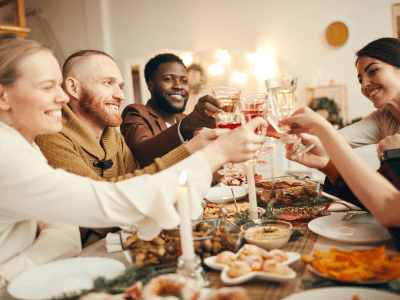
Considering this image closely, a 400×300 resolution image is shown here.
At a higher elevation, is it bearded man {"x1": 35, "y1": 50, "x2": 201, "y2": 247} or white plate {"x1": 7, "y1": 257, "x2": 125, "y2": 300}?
bearded man {"x1": 35, "y1": 50, "x2": 201, "y2": 247}

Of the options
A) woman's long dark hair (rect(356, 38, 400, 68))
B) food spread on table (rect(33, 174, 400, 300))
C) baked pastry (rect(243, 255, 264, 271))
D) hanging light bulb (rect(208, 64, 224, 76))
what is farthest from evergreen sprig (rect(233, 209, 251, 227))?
hanging light bulb (rect(208, 64, 224, 76))

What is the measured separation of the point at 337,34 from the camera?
495cm

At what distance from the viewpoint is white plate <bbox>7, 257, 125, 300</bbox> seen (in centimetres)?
81

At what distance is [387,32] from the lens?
15.2ft

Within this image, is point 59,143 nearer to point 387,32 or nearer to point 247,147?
point 247,147

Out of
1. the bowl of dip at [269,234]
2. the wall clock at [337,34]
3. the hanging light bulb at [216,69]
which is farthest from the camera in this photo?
the hanging light bulb at [216,69]

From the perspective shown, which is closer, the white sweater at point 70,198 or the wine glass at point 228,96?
the white sweater at point 70,198

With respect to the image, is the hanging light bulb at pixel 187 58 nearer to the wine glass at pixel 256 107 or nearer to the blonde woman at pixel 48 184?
the wine glass at pixel 256 107

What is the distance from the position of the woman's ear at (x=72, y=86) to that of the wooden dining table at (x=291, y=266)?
2.94 feet

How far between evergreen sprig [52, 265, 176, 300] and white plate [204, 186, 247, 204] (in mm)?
846

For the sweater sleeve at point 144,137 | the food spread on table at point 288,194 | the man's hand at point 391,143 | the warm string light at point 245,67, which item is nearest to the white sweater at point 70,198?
the food spread on table at point 288,194

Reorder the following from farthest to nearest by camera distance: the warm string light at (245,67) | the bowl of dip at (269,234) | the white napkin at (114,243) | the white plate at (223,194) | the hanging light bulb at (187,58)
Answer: the hanging light bulb at (187,58) < the warm string light at (245,67) < the white plate at (223,194) < the white napkin at (114,243) < the bowl of dip at (269,234)

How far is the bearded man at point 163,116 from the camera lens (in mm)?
1844

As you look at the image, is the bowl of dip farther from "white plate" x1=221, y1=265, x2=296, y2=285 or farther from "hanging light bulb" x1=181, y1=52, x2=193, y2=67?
"hanging light bulb" x1=181, y1=52, x2=193, y2=67
